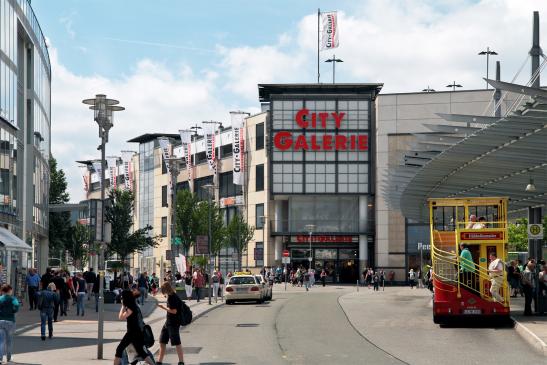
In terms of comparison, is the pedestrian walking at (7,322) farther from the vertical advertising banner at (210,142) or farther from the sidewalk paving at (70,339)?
the vertical advertising banner at (210,142)

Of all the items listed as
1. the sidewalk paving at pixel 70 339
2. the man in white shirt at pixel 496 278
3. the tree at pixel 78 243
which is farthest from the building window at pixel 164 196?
the man in white shirt at pixel 496 278

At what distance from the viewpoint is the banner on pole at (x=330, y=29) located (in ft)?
313

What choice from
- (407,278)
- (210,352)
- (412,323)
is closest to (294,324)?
(412,323)

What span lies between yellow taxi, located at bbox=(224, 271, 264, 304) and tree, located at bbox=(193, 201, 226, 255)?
110 ft

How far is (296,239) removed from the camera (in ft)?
305

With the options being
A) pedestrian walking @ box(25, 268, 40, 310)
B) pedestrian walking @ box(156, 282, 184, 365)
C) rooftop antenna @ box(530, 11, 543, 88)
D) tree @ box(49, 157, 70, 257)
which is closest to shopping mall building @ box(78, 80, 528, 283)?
tree @ box(49, 157, 70, 257)

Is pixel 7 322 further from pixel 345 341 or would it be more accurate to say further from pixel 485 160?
pixel 485 160

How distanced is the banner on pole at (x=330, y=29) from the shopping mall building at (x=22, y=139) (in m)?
36.8

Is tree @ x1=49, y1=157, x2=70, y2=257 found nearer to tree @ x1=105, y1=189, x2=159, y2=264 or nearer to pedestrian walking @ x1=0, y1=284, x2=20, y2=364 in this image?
tree @ x1=105, y1=189, x2=159, y2=264

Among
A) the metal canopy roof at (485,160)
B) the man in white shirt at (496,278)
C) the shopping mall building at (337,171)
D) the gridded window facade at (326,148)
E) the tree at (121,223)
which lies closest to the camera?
the metal canopy roof at (485,160)

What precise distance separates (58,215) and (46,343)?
188 ft

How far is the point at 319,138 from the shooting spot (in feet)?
300

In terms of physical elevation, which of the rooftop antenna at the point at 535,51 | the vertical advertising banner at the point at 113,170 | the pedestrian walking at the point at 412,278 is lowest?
the pedestrian walking at the point at 412,278

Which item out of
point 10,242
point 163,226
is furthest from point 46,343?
point 163,226
